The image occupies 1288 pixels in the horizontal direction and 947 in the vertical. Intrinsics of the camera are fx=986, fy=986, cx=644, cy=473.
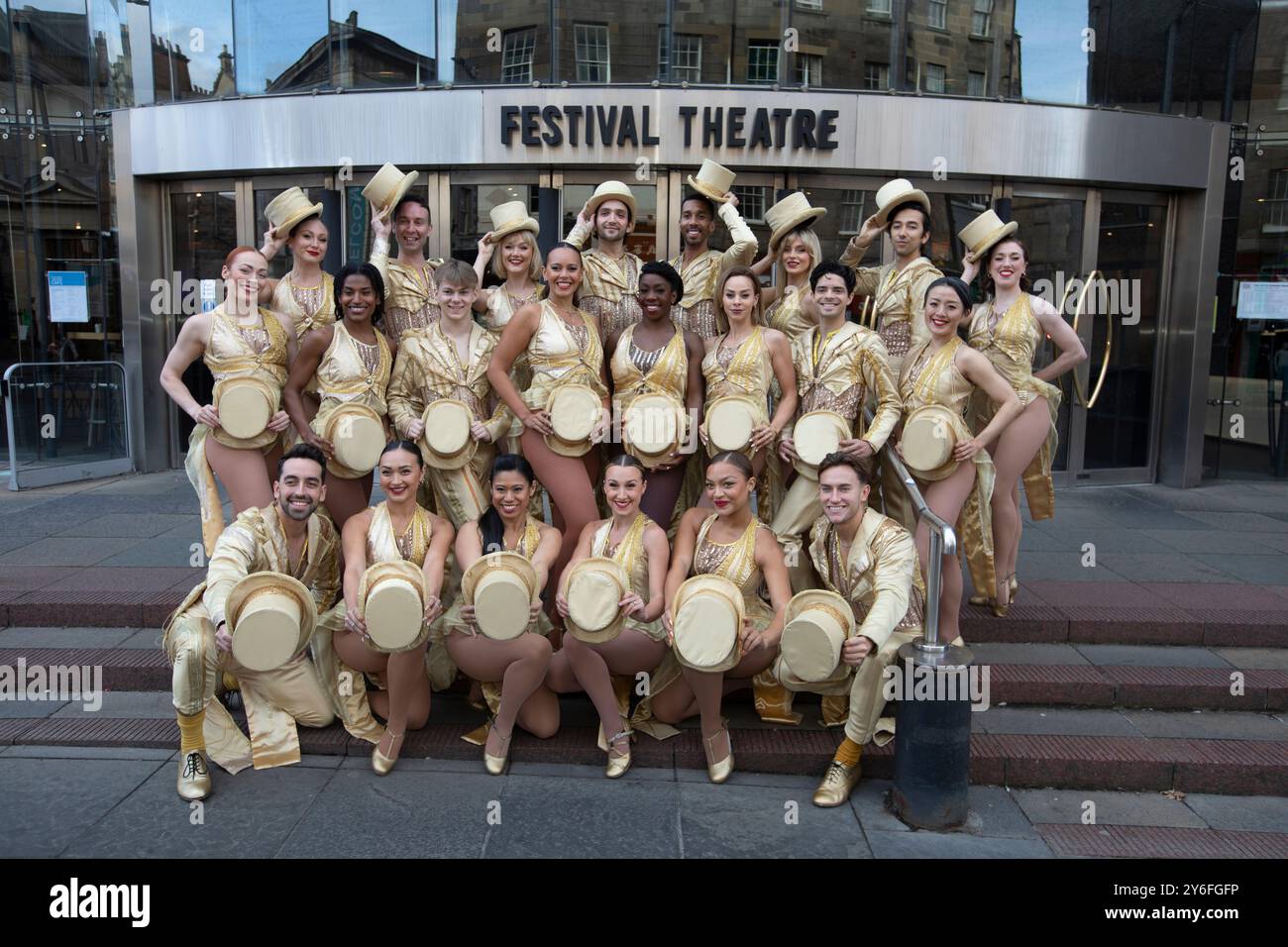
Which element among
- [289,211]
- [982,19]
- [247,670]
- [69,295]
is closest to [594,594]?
[247,670]

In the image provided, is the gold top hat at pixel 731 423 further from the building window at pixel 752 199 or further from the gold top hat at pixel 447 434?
the building window at pixel 752 199

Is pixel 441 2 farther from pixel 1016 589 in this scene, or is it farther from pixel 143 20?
pixel 1016 589

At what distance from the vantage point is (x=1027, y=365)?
5191mm

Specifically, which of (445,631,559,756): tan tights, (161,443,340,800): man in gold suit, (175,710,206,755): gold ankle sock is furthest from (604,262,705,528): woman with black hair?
(175,710,206,755): gold ankle sock

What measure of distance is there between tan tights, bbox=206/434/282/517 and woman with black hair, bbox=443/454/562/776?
1.09 metres

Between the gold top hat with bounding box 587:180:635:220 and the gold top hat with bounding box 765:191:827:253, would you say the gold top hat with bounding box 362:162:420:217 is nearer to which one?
the gold top hat with bounding box 587:180:635:220

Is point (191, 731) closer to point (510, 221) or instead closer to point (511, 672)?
point (511, 672)

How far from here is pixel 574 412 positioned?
4.50m

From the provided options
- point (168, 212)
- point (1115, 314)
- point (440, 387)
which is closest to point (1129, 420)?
point (1115, 314)

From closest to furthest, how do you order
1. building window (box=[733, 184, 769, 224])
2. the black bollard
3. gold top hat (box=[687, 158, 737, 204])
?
the black bollard, gold top hat (box=[687, 158, 737, 204]), building window (box=[733, 184, 769, 224])

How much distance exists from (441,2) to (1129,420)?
744 cm

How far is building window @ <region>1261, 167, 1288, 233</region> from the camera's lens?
9.45 meters

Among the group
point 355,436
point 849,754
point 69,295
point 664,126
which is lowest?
point 849,754

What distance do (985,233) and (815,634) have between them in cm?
261
